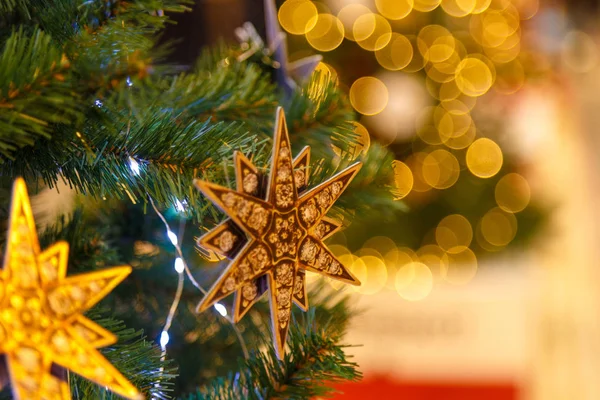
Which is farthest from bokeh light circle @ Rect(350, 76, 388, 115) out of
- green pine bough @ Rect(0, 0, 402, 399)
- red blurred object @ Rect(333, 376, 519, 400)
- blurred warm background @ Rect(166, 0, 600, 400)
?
green pine bough @ Rect(0, 0, 402, 399)

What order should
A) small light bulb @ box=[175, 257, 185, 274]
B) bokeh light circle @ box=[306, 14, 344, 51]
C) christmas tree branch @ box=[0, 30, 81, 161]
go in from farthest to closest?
bokeh light circle @ box=[306, 14, 344, 51] → small light bulb @ box=[175, 257, 185, 274] → christmas tree branch @ box=[0, 30, 81, 161]

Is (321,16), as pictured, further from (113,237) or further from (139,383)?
(139,383)

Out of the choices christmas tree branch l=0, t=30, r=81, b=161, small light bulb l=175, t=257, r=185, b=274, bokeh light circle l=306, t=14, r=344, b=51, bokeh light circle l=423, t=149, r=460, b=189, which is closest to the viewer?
christmas tree branch l=0, t=30, r=81, b=161

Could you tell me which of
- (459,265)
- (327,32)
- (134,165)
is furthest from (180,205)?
(459,265)

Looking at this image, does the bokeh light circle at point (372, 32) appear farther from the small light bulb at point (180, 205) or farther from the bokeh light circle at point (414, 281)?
the small light bulb at point (180, 205)

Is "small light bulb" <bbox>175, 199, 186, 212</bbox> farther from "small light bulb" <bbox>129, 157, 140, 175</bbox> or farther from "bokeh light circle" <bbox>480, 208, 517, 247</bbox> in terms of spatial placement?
"bokeh light circle" <bbox>480, 208, 517, 247</bbox>

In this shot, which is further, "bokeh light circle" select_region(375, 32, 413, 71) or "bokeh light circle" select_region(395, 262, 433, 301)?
"bokeh light circle" select_region(395, 262, 433, 301)

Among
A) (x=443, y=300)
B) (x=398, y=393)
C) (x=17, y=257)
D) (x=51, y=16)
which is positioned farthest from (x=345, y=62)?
(x=17, y=257)
